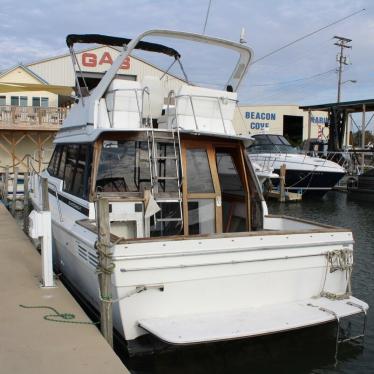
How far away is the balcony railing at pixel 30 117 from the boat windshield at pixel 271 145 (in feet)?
31.2

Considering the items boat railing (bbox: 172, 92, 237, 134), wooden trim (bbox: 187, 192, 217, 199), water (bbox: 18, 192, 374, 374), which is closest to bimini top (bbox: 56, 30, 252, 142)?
boat railing (bbox: 172, 92, 237, 134)

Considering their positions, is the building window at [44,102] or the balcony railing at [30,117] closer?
the balcony railing at [30,117]

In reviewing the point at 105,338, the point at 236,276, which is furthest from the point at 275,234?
the point at 105,338

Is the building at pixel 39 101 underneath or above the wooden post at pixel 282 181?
above

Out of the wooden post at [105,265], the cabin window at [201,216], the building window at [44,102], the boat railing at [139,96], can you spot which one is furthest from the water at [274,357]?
the building window at [44,102]

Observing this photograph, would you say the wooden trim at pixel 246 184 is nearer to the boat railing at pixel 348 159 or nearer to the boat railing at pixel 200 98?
the boat railing at pixel 200 98

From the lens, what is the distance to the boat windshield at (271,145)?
24938 millimetres

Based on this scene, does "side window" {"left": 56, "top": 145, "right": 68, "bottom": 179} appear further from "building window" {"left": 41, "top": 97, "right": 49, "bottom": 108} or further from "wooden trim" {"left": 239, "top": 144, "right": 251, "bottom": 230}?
"building window" {"left": 41, "top": 97, "right": 49, "bottom": 108}

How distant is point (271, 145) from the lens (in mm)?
25109

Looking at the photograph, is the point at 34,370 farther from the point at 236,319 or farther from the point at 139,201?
the point at 139,201

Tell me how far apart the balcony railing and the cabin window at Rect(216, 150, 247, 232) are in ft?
59.0

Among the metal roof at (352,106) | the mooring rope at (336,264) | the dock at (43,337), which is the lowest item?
the dock at (43,337)

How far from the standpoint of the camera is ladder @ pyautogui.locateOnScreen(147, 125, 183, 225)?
6.30 metres

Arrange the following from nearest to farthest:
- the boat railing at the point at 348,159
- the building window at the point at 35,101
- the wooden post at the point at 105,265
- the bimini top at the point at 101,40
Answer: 1. the wooden post at the point at 105,265
2. the bimini top at the point at 101,40
3. the building window at the point at 35,101
4. the boat railing at the point at 348,159
